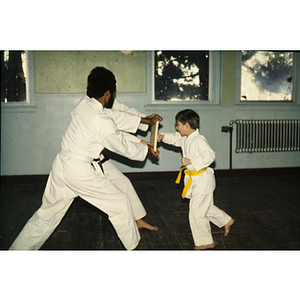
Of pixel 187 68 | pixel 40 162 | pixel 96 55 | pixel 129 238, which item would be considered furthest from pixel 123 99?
pixel 129 238

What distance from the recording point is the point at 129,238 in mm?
2594

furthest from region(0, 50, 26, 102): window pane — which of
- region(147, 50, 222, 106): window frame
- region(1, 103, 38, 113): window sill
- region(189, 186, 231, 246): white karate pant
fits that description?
region(189, 186, 231, 246): white karate pant

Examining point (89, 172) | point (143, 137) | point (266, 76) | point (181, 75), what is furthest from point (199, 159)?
point (266, 76)

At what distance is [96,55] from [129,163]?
1.87 m

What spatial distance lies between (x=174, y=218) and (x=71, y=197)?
152 cm

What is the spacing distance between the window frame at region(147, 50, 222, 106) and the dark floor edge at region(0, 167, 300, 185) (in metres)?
1.24

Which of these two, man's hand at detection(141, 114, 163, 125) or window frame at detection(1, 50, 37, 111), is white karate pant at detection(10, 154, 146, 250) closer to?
man's hand at detection(141, 114, 163, 125)

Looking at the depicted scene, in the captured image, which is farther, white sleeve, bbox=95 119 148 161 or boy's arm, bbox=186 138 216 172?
boy's arm, bbox=186 138 216 172

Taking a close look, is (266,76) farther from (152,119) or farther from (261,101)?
(152,119)

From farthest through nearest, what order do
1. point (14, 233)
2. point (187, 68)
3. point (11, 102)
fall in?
1. point (187, 68)
2. point (11, 102)
3. point (14, 233)

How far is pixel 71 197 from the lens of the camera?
262cm

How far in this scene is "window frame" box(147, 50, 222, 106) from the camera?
5.41 metres

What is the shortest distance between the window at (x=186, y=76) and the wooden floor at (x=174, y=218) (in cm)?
150

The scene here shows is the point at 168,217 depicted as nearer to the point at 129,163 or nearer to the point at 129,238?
the point at 129,238
